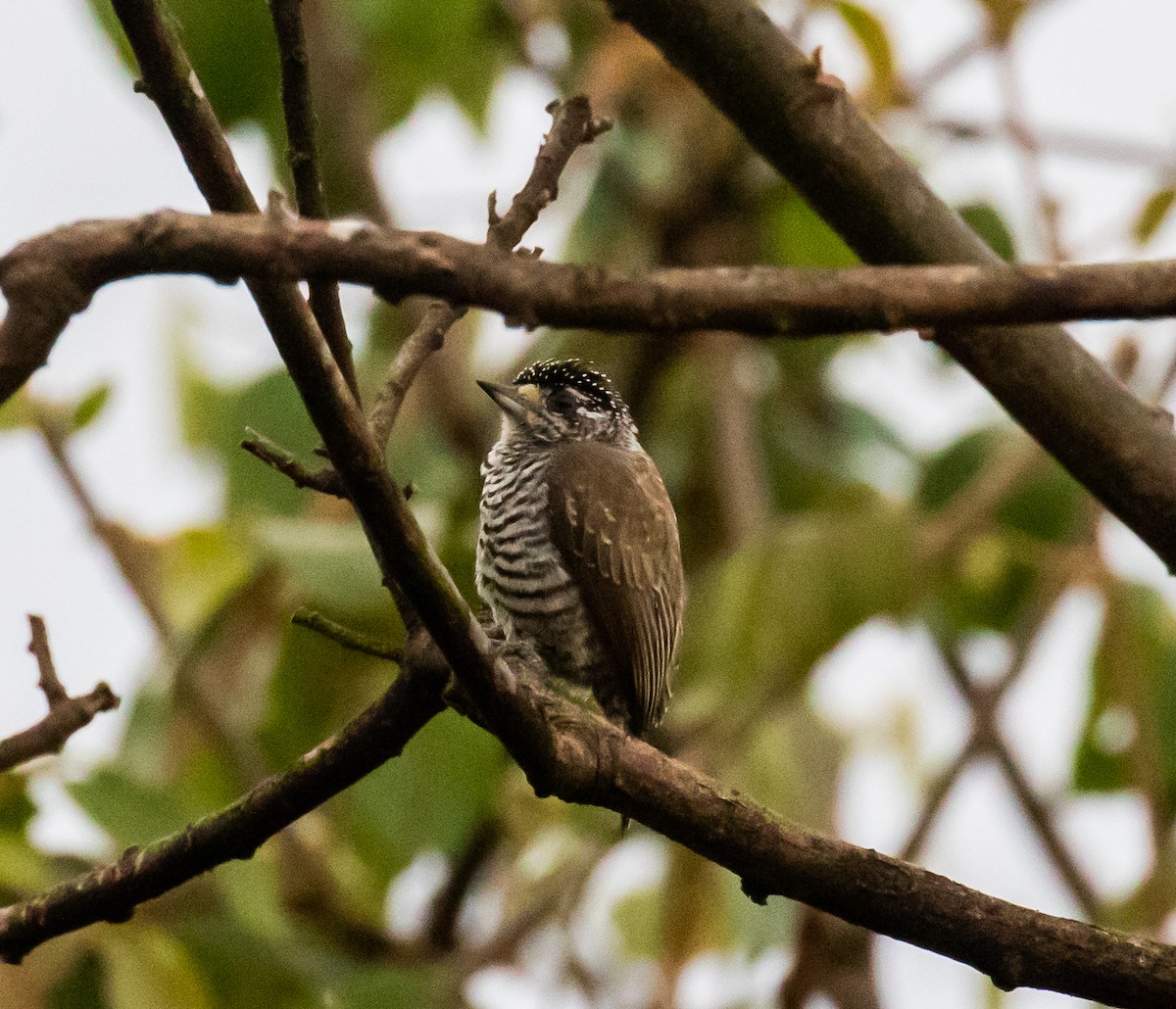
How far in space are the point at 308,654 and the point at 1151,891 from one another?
2513 millimetres

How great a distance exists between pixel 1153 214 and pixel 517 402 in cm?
194

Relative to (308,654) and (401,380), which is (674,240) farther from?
(401,380)

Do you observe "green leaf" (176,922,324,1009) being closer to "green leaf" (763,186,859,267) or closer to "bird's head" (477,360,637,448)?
"bird's head" (477,360,637,448)

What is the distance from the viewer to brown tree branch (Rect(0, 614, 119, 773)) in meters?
2.78

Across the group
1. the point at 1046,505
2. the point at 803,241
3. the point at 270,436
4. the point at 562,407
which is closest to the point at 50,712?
the point at 270,436

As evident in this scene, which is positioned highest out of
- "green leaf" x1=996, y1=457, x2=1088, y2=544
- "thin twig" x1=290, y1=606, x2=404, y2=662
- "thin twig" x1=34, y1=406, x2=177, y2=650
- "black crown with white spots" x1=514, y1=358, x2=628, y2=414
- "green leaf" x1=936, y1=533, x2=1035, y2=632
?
"green leaf" x1=996, y1=457, x2=1088, y2=544

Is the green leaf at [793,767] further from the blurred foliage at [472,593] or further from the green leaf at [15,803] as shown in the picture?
the green leaf at [15,803]

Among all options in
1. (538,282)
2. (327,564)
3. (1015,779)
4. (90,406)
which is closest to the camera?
(538,282)

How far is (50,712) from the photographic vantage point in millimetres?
2803

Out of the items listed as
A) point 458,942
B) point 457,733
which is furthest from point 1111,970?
point 458,942

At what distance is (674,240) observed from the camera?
6691mm

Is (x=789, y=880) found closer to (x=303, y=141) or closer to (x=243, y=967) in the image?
(x=303, y=141)

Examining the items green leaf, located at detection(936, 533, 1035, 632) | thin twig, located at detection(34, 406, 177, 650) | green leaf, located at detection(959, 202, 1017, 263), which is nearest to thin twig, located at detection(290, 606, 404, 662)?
thin twig, located at detection(34, 406, 177, 650)

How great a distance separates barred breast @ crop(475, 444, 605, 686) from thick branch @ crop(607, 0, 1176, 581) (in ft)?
4.15
